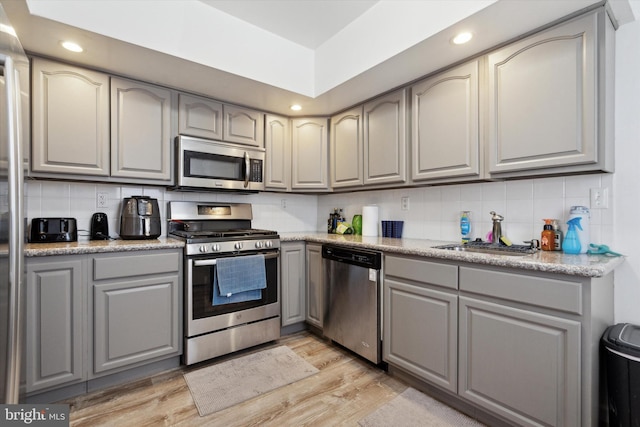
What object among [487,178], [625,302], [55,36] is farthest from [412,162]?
[55,36]

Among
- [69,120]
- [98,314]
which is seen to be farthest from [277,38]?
[98,314]

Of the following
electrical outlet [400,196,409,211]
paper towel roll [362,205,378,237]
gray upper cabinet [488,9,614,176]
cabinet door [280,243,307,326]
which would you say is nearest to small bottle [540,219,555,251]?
gray upper cabinet [488,9,614,176]

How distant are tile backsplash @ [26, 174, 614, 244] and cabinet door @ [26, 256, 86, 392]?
407 mm

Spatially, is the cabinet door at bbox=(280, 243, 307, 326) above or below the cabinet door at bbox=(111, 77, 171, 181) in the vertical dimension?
below

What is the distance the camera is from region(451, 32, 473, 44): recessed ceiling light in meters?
1.71

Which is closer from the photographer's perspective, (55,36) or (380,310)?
(55,36)

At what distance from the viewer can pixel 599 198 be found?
5.47 ft

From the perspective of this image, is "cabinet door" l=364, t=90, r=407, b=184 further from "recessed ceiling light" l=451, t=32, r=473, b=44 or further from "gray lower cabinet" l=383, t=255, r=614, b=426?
"gray lower cabinet" l=383, t=255, r=614, b=426

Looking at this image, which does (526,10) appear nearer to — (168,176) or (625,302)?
(625,302)

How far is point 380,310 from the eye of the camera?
6.88ft

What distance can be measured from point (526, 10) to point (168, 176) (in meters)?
2.52

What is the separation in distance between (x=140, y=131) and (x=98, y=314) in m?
1.31

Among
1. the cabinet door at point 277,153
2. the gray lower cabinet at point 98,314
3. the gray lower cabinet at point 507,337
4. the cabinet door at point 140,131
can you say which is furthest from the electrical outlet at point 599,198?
the cabinet door at point 140,131

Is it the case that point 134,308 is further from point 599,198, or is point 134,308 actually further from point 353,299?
point 599,198
